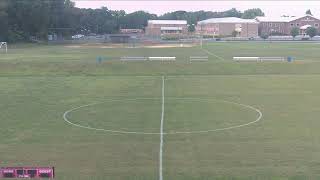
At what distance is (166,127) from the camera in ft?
71.8

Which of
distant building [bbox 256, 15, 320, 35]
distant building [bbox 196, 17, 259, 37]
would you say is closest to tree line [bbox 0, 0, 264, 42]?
distant building [bbox 196, 17, 259, 37]

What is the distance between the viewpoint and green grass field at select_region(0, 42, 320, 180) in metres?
15.7

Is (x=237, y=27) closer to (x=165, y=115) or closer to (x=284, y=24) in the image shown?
(x=284, y=24)

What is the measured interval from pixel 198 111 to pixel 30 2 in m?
98.3

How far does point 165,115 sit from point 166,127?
3.10 m

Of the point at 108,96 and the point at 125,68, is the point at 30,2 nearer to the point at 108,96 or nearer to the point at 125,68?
the point at 125,68

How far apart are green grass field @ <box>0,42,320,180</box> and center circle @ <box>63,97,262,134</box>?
1.9 inches

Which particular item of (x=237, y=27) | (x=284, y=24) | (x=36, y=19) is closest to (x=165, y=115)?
(x=36, y=19)

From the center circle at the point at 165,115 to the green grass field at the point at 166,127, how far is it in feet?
0.16

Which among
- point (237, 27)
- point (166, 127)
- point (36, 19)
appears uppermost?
point (36, 19)

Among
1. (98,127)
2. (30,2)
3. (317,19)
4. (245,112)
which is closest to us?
(98,127)

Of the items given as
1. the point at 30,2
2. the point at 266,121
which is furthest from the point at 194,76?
the point at 30,2

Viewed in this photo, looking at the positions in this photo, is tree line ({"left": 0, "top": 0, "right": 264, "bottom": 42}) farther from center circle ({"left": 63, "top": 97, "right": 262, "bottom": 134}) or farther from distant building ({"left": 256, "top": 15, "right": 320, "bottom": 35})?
center circle ({"left": 63, "top": 97, "right": 262, "bottom": 134})

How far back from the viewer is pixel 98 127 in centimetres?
2206
